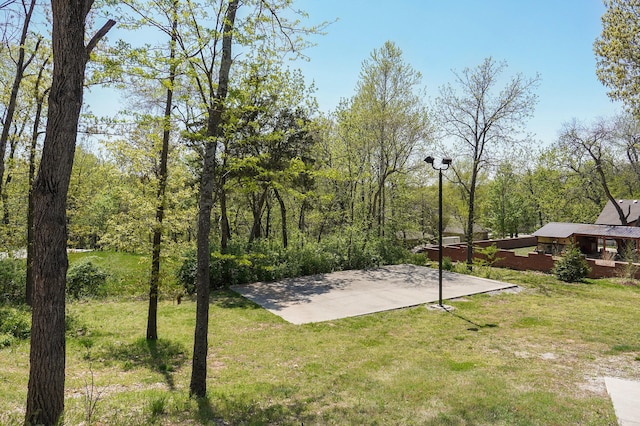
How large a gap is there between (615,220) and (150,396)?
100.0ft

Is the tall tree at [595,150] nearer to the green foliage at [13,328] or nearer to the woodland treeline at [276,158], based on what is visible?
the woodland treeline at [276,158]

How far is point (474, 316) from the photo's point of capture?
8.83 metres

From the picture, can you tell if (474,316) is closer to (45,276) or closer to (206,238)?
(206,238)

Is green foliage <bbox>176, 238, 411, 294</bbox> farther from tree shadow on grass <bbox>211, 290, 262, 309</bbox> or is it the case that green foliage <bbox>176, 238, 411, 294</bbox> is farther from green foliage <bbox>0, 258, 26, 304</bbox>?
green foliage <bbox>0, 258, 26, 304</bbox>

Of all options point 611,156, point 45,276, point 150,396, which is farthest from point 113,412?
point 611,156

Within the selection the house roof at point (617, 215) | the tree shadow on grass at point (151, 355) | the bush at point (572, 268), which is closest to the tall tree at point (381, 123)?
the bush at point (572, 268)

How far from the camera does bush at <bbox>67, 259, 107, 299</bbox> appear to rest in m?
12.1


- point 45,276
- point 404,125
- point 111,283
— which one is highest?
point 404,125

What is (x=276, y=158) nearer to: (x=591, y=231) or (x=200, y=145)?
(x=200, y=145)

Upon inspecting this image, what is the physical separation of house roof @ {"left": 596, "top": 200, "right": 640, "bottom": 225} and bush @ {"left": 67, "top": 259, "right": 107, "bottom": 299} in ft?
98.7

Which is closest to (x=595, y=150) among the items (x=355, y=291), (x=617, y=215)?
(x=617, y=215)

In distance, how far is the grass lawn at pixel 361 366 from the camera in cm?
403

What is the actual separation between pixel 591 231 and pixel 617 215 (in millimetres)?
7632

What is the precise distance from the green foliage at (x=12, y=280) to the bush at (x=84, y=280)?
3.91 ft
